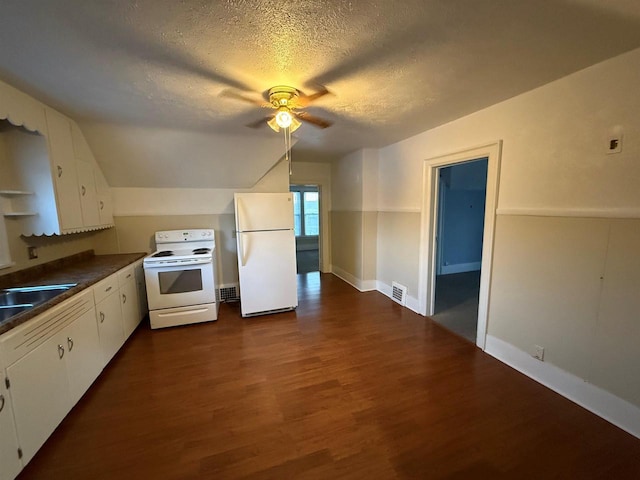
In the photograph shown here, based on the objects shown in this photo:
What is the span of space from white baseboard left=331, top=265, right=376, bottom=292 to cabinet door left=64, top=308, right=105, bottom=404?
11.4 feet

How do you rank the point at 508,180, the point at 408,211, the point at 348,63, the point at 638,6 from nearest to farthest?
the point at 638,6 < the point at 348,63 < the point at 508,180 < the point at 408,211

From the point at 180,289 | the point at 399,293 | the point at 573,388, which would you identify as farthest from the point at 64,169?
the point at 573,388

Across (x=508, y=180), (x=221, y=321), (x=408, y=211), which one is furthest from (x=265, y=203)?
(x=508, y=180)

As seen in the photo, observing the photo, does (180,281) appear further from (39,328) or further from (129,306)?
(39,328)

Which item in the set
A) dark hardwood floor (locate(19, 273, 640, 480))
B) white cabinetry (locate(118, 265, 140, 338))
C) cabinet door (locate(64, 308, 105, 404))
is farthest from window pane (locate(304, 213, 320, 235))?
cabinet door (locate(64, 308, 105, 404))

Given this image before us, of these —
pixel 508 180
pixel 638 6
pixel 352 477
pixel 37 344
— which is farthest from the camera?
pixel 508 180

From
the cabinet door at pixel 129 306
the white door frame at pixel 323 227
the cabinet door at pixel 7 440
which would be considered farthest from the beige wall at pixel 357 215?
the cabinet door at pixel 7 440

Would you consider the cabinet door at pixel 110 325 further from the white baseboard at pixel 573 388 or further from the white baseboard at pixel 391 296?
the white baseboard at pixel 573 388

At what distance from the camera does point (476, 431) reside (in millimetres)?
1747

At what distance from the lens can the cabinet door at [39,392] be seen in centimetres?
146

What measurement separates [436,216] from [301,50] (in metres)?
2.53

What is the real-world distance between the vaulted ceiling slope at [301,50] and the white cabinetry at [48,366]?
157 cm

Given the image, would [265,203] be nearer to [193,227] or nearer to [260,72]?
[193,227]

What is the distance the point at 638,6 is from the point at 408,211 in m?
2.57
